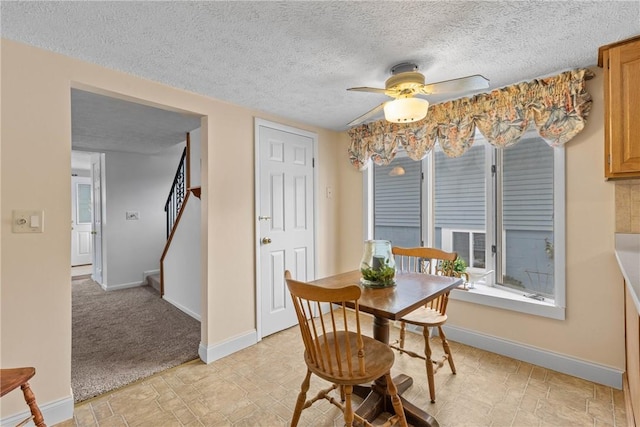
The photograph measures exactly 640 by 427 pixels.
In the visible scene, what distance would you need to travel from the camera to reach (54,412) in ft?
5.74

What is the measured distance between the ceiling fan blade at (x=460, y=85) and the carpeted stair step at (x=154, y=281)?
4.55 m

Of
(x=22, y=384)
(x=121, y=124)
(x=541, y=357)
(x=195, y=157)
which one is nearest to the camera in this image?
A: (x=22, y=384)

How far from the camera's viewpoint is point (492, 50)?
1813mm

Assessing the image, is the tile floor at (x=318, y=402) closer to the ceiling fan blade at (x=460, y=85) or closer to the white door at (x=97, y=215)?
the ceiling fan blade at (x=460, y=85)

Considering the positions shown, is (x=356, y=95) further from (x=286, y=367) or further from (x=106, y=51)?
(x=286, y=367)

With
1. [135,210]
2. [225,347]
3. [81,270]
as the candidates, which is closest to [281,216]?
[225,347]

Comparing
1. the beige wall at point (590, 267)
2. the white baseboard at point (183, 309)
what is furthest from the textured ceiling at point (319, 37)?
the white baseboard at point (183, 309)

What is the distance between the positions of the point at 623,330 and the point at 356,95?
8.52ft

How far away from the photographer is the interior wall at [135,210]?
15.4ft

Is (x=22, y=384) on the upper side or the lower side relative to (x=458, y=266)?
lower

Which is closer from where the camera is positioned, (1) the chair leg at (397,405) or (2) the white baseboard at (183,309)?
(1) the chair leg at (397,405)

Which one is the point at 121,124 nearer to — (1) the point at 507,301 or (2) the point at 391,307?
(2) the point at 391,307

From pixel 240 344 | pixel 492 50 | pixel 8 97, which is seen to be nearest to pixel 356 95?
pixel 492 50

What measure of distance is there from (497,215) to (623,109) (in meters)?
1.14
